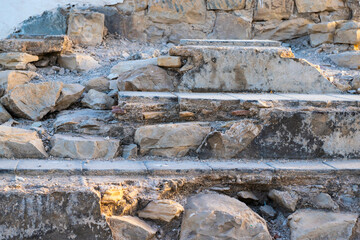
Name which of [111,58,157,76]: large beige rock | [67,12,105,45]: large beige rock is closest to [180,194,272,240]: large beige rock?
[111,58,157,76]: large beige rock

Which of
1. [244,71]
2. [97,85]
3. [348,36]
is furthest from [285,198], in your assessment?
[348,36]

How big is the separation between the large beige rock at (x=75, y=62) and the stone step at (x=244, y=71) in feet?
4.59

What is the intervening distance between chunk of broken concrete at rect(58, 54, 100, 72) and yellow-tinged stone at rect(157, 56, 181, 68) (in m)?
1.29

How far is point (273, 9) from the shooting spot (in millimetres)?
6418

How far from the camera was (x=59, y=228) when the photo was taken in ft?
8.89

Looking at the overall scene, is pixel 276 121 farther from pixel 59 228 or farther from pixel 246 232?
pixel 59 228

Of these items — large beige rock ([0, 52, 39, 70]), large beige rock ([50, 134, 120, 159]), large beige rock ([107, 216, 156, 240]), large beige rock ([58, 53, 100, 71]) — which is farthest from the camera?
large beige rock ([58, 53, 100, 71])

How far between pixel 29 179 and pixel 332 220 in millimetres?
2089

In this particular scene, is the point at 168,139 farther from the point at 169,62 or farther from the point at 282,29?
the point at 282,29

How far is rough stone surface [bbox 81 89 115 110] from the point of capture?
414cm

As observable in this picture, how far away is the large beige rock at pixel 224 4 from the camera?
6.30 meters

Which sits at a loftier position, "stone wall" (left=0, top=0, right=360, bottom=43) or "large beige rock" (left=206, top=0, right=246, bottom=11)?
"large beige rock" (left=206, top=0, right=246, bottom=11)

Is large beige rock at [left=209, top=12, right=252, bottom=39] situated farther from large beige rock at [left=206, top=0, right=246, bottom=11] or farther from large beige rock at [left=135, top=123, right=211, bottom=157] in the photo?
large beige rock at [left=135, top=123, right=211, bottom=157]

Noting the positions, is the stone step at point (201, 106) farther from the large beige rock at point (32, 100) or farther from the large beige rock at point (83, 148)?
the large beige rock at point (32, 100)
